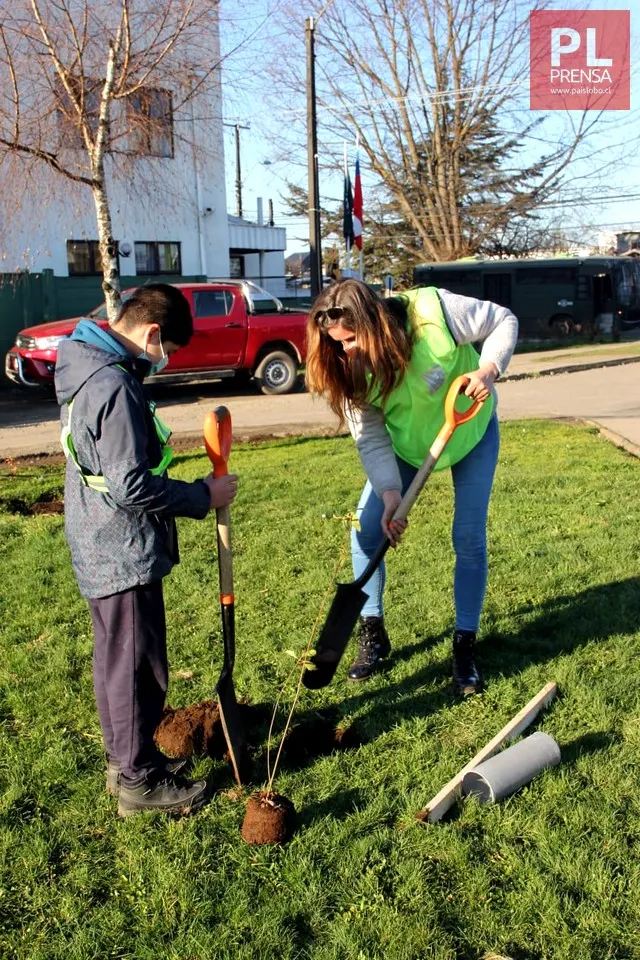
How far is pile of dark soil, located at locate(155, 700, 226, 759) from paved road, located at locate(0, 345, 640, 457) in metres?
6.53

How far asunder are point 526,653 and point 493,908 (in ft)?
5.51

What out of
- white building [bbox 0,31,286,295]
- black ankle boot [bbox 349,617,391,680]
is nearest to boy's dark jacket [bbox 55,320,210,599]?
black ankle boot [bbox 349,617,391,680]

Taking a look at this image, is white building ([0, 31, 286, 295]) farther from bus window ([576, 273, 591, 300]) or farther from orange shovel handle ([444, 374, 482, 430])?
orange shovel handle ([444, 374, 482, 430])

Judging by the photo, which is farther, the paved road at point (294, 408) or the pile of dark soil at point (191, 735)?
the paved road at point (294, 408)

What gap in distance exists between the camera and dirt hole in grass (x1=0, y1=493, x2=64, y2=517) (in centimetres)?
696

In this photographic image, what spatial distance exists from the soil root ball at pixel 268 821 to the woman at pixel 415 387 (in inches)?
39.8

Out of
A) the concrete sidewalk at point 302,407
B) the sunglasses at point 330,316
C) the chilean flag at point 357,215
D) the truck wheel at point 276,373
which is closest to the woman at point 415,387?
the sunglasses at point 330,316

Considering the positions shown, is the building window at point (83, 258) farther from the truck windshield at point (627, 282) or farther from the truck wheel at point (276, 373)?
the truck windshield at point (627, 282)

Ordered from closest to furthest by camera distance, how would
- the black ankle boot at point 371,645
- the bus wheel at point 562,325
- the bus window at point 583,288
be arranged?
the black ankle boot at point 371,645 → the bus window at point 583,288 → the bus wheel at point 562,325

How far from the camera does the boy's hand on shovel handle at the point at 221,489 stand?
2.72 metres

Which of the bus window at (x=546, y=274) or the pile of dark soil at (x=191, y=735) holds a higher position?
the bus window at (x=546, y=274)

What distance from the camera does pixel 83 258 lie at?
64.7ft

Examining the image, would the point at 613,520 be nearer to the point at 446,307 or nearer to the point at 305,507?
the point at 305,507

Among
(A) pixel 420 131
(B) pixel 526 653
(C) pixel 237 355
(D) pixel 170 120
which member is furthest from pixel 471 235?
(B) pixel 526 653
